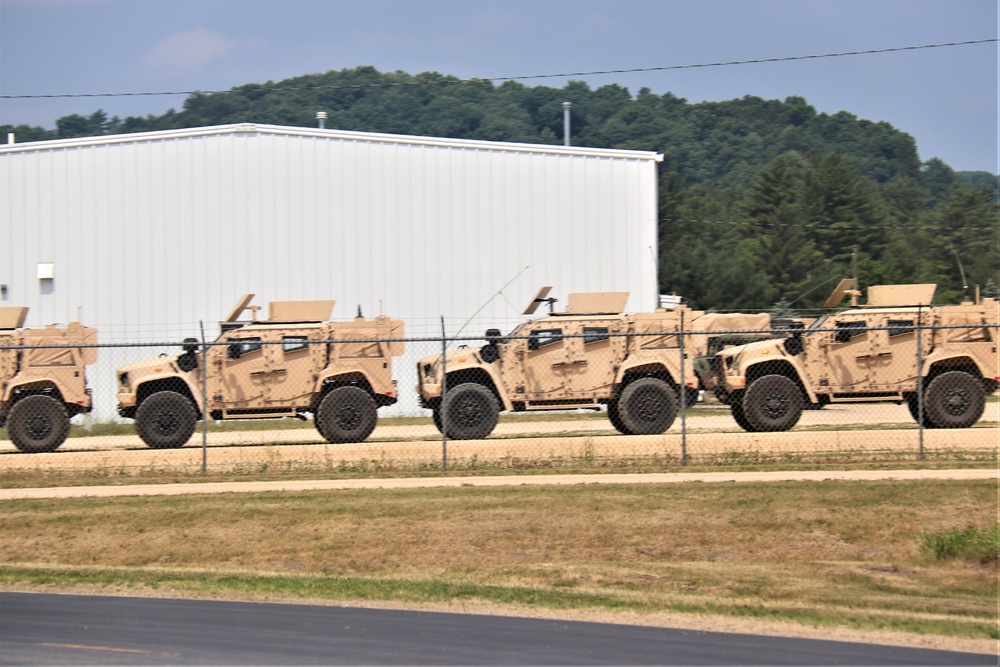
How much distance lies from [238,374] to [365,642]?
1268 centimetres

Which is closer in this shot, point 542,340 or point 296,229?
point 542,340

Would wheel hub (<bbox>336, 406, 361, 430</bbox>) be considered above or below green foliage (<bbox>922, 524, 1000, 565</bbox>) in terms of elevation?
above

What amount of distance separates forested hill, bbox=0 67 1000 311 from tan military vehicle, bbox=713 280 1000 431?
2231cm

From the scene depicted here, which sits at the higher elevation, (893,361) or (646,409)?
(893,361)

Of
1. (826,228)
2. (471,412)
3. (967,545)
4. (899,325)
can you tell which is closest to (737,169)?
(826,228)

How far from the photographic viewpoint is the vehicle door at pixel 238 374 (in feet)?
67.9

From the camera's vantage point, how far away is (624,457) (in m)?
17.5

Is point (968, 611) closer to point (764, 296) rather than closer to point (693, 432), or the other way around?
point (693, 432)

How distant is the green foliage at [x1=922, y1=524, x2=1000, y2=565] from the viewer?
11.7 meters

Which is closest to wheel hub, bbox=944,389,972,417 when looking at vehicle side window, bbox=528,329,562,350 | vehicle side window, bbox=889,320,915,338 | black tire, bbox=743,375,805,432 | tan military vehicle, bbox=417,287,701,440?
vehicle side window, bbox=889,320,915,338

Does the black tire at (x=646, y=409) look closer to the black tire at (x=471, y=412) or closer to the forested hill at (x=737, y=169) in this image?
the black tire at (x=471, y=412)

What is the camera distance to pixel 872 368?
68.0ft

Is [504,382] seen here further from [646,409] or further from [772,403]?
[772,403]

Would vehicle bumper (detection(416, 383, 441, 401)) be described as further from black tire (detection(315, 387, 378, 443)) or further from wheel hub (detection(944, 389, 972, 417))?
wheel hub (detection(944, 389, 972, 417))
